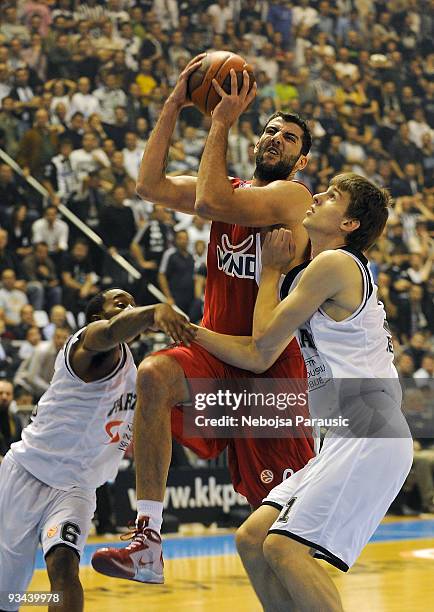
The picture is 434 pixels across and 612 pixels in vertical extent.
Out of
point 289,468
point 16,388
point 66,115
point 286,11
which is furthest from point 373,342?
point 286,11

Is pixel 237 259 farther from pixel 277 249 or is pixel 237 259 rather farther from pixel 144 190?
pixel 144 190

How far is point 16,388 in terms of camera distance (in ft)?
35.8

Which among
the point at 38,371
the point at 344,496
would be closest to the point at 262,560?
the point at 344,496

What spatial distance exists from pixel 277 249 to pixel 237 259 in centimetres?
43

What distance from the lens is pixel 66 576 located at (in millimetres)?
5293

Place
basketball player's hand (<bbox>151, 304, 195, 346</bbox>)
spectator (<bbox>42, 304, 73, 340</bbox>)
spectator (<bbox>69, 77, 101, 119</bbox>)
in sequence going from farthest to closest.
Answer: spectator (<bbox>69, 77, 101, 119</bbox>) → spectator (<bbox>42, 304, 73, 340</bbox>) → basketball player's hand (<bbox>151, 304, 195, 346</bbox>)

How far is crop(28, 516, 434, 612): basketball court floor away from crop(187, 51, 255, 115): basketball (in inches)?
142

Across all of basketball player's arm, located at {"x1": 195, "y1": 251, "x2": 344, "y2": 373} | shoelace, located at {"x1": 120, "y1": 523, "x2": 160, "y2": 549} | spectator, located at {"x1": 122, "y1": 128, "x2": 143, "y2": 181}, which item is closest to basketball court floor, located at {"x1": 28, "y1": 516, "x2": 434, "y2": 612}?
shoelace, located at {"x1": 120, "y1": 523, "x2": 160, "y2": 549}

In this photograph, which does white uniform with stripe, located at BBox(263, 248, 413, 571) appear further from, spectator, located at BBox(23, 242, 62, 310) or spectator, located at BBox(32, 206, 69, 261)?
spectator, located at BBox(32, 206, 69, 261)

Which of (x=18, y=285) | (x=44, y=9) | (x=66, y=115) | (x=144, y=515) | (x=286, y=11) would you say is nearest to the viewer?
(x=144, y=515)

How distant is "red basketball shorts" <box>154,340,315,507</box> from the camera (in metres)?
5.35

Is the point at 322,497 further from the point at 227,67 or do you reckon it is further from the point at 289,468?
the point at 227,67

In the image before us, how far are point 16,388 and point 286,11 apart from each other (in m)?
9.09

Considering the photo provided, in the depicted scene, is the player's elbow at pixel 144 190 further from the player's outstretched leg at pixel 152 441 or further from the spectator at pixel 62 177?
the spectator at pixel 62 177
